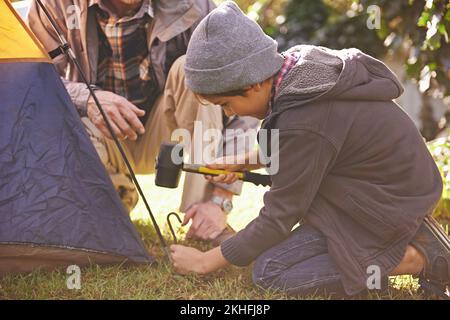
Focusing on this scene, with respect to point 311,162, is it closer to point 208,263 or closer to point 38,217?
point 208,263

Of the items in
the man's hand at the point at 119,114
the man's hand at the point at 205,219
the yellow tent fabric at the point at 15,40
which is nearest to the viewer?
the yellow tent fabric at the point at 15,40

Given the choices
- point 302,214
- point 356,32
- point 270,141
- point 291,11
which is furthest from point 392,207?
point 291,11

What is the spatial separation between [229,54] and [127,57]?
2.84ft

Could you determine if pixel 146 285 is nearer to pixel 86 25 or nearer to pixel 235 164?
pixel 235 164

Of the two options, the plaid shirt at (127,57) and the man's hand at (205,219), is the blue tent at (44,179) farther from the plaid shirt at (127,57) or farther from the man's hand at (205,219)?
the plaid shirt at (127,57)

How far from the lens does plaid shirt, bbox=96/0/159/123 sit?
259 cm

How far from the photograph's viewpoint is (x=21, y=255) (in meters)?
2.10

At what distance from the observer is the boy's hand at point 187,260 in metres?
2.08

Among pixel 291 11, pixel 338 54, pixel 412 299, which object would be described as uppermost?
pixel 338 54

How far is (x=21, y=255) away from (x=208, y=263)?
0.55 m

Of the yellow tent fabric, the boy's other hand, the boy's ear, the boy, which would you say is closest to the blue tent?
the yellow tent fabric

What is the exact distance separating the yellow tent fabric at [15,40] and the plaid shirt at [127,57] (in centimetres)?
43

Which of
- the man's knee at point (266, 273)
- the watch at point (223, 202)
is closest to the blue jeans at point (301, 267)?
the man's knee at point (266, 273)

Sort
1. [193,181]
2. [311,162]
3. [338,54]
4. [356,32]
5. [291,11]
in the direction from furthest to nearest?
[291,11], [356,32], [193,181], [338,54], [311,162]
